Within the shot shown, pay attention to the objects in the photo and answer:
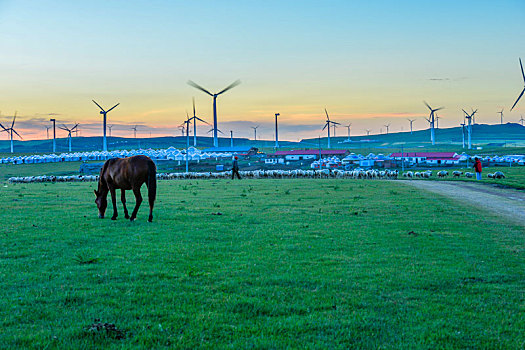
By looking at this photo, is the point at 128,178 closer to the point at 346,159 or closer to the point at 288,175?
the point at 288,175

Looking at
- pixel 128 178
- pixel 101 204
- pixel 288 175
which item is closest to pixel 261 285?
pixel 128 178

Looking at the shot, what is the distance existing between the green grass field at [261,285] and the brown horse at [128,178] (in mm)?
1382

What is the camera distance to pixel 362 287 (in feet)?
29.7

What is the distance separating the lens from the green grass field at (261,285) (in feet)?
22.2

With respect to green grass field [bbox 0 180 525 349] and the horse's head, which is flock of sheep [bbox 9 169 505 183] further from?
green grass field [bbox 0 180 525 349]

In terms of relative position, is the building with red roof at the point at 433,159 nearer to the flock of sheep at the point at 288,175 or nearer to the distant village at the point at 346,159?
the distant village at the point at 346,159

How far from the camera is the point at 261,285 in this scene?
9.15 metres

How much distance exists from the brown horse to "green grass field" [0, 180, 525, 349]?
1382 millimetres

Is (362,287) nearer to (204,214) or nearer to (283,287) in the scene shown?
(283,287)

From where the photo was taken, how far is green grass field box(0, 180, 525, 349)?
22.2ft

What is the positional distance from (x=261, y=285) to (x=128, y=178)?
10.9 m

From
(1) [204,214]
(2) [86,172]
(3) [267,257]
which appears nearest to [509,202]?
(1) [204,214]

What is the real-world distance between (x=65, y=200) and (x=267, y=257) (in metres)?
18.7

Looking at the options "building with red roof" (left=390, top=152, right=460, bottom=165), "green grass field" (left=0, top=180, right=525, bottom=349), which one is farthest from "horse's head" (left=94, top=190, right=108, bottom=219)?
"building with red roof" (left=390, top=152, right=460, bottom=165)
